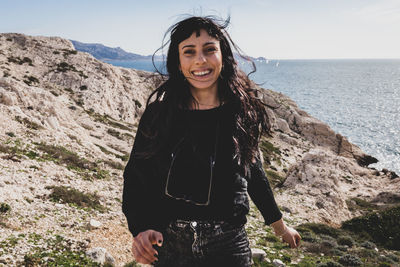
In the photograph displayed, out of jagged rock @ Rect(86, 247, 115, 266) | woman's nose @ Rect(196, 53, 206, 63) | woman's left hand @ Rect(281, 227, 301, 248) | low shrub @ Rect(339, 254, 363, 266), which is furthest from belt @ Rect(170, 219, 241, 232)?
low shrub @ Rect(339, 254, 363, 266)

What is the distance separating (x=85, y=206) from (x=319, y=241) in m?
9.22

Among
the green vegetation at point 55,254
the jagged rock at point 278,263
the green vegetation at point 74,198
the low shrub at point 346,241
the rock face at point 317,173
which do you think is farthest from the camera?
the rock face at point 317,173

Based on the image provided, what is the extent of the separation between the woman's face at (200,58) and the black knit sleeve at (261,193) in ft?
3.01

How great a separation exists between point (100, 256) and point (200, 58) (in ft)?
20.3

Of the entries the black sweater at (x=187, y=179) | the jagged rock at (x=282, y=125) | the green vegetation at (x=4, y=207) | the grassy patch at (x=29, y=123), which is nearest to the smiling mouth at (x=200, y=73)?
the black sweater at (x=187, y=179)

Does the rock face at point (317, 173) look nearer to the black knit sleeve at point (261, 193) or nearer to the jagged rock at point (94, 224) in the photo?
the black knit sleeve at point (261, 193)

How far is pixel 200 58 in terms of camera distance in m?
2.45

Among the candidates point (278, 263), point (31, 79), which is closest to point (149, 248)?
point (278, 263)

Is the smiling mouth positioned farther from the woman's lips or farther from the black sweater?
the black sweater

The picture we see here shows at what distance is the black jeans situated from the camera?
2078 millimetres

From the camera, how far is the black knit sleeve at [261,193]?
268 cm

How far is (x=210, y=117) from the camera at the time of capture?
8.28 ft

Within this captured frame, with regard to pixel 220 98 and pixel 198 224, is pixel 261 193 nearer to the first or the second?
pixel 198 224

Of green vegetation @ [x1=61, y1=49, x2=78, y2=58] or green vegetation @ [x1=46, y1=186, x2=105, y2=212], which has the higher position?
green vegetation @ [x1=61, y1=49, x2=78, y2=58]
